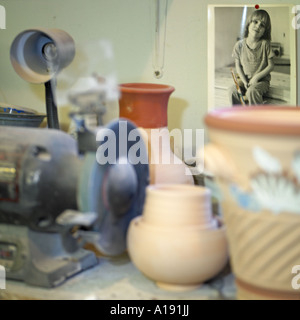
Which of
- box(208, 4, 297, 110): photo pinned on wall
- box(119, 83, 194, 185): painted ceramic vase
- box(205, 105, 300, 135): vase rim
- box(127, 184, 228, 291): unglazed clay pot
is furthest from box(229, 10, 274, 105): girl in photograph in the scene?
box(127, 184, 228, 291): unglazed clay pot

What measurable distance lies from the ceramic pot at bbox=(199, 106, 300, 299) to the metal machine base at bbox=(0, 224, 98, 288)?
0.35 m

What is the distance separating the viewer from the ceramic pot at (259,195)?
0.96m

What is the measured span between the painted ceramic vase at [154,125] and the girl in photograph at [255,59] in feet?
1.70

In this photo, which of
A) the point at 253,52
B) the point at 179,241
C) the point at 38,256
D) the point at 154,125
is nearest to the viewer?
the point at 179,241

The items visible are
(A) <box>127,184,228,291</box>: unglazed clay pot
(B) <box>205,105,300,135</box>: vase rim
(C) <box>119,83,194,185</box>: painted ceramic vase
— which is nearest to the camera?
(B) <box>205,105,300,135</box>: vase rim

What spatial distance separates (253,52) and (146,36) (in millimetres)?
362

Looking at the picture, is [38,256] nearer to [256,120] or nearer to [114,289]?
[114,289]

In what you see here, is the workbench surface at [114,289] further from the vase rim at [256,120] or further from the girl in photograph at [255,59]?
the girl in photograph at [255,59]

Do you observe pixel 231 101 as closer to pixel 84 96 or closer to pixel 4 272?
pixel 84 96

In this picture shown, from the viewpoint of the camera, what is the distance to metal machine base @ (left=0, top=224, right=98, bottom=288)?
3.96ft

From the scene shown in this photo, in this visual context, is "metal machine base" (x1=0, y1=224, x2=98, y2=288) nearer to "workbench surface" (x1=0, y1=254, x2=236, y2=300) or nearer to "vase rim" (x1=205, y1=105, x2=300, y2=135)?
"workbench surface" (x1=0, y1=254, x2=236, y2=300)

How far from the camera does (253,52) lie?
6.34ft

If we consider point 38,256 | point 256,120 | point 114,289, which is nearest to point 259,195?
point 256,120

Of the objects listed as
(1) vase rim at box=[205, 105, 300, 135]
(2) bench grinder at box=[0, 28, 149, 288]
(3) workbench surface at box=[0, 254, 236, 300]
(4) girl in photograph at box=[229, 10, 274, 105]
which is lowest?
(3) workbench surface at box=[0, 254, 236, 300]
